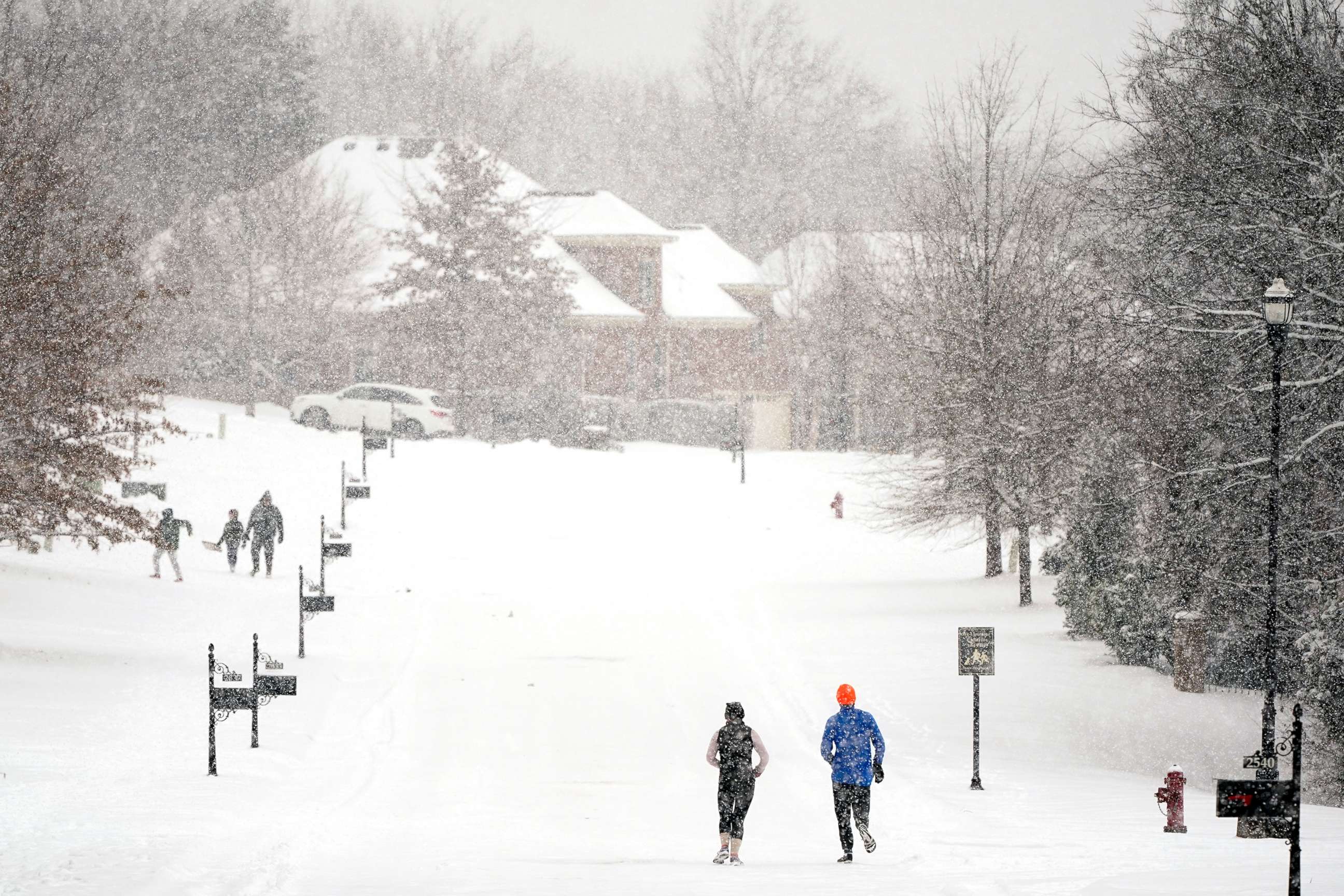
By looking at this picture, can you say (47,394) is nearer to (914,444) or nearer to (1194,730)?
(1194,730)

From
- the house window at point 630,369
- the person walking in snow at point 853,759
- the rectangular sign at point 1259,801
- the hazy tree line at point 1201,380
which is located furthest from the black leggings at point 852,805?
the house window at point 630,369

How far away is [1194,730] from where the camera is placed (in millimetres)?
20047

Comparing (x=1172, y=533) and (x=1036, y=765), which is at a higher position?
(x=1172, y=533)

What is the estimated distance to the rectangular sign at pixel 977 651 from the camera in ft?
53.3

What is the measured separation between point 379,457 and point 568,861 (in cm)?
2956

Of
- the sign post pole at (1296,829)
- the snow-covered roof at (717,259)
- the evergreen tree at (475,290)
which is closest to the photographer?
the sign post pole at (1296,829)

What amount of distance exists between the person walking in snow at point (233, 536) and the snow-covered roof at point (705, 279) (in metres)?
31.1

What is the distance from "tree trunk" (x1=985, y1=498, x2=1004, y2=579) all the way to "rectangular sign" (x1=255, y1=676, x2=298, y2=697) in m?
16.2

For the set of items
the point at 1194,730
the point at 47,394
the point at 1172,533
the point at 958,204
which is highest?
the point at 958,204

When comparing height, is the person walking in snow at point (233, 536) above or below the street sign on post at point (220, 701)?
above

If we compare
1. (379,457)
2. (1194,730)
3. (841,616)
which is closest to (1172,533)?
(1194,730)

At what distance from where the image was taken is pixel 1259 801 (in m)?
8.91

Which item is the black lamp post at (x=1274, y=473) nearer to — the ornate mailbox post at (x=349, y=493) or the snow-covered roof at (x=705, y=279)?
the ornate mailbox post at (x=349, y=493)

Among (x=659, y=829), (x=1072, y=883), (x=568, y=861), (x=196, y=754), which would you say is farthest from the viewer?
(x=196, y=754)
